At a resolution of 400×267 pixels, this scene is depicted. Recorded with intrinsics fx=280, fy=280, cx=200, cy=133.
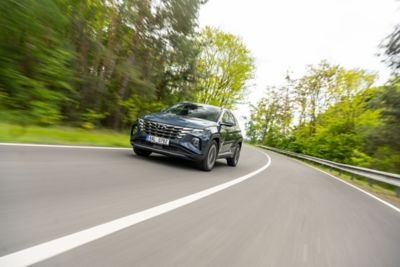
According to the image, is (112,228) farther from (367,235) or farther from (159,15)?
(159,15)

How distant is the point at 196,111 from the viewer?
7.39m

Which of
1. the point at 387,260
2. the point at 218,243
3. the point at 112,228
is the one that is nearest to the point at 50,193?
the point at 112,228

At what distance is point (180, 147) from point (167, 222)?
127 inches

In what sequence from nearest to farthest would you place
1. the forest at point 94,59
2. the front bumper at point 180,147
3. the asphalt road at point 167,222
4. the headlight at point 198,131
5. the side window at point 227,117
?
the asphalt road at point 167,222 → the forest at point 94,59 → the front bumper at point 180,147 → the headlight at point 198,131 → the side window at point 227,117

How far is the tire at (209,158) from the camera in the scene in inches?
255

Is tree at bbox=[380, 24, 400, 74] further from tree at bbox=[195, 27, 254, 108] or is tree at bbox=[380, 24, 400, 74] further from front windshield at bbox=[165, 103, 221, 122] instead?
tree at bbox=[195, 27, 254, 108]

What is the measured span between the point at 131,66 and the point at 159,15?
397cm

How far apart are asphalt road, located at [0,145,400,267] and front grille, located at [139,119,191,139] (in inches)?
46.0

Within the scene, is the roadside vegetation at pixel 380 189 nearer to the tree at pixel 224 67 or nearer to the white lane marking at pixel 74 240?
the white lane marking at pixel 74 240

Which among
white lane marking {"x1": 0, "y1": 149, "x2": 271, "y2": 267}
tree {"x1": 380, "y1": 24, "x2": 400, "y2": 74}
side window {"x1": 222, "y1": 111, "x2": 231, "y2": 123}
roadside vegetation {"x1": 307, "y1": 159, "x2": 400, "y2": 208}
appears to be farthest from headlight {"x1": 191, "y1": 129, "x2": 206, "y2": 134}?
tree {"x1": 380, "y1": 24, "x2": 400, "y2": 74}

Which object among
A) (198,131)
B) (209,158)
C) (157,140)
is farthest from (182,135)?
(209,158)

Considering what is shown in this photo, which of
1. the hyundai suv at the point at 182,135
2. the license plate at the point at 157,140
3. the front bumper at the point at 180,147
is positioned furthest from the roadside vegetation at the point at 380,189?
the license plate at the point at 157,140

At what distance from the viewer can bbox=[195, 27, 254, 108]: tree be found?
33.4 meters

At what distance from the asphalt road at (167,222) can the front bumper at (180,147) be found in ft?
3.22
